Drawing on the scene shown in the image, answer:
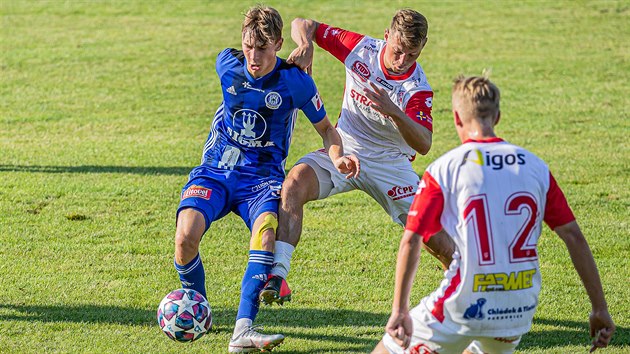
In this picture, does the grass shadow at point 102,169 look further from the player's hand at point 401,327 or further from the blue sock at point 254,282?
the player's hand at point 401,327

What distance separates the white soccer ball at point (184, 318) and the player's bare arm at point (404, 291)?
2.09 metres

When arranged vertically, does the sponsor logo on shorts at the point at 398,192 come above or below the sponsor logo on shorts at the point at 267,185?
above

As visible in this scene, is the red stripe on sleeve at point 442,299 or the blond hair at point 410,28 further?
the blond hair at point 410,28

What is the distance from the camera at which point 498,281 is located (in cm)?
476

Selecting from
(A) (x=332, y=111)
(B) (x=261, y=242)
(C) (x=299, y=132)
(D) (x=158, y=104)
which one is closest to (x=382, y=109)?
(B) (x=261, y=242)

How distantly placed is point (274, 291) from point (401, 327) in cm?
208

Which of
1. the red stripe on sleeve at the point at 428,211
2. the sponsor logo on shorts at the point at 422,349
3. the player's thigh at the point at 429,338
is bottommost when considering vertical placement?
the sponsor logo on shorts at the point at 422,349

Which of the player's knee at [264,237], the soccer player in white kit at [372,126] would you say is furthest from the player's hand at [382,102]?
the player's knee at [264,237]

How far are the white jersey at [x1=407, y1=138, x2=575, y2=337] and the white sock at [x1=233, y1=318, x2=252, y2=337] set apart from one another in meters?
2.02

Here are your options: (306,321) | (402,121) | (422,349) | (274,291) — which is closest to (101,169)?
(306,321)

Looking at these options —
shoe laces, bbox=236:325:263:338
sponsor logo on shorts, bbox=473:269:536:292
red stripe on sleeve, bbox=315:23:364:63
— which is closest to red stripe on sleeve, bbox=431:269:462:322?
sponsor logo on shorts, bbox=473:269:536:292

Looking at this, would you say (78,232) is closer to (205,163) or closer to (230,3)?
(205,163)

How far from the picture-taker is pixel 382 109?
6473 mm

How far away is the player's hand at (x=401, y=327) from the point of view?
4.67 meters
